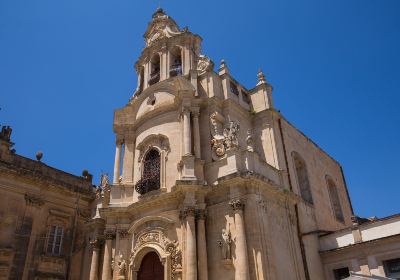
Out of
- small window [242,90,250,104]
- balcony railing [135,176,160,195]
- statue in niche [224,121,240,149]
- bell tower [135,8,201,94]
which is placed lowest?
balcony railing [135,176,160,195]

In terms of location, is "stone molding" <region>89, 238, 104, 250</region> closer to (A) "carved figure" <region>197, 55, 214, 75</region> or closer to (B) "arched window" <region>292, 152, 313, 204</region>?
(A) "carved figure" <region>197, 55, 214, 75</region>

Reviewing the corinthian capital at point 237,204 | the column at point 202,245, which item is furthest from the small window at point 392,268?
the column at point 202,245

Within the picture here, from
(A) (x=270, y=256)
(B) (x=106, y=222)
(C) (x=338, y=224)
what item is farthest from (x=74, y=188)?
(C) (x=338, y=224)

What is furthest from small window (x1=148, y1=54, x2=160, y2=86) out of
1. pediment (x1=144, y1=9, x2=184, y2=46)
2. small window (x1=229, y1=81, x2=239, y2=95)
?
small window (x1=229, y1=81, x2=239, y2=95)

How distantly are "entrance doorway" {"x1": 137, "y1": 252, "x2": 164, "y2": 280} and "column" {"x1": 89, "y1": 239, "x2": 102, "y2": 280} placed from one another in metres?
2.98

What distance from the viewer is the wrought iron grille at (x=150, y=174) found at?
744 inches

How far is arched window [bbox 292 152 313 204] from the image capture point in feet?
68.9

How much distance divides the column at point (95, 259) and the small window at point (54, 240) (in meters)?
2.99

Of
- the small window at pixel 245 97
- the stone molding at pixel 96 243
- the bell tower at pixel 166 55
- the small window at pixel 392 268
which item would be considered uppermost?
the bell tower at pixel 166 55

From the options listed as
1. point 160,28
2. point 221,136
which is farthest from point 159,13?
point 221,136

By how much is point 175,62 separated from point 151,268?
40.3 ft

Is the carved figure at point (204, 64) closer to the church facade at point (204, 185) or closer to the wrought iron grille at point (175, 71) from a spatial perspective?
the church facade at point (204, 185)

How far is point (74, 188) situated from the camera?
2348 cm

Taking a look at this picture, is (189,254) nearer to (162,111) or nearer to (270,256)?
(270,256)
